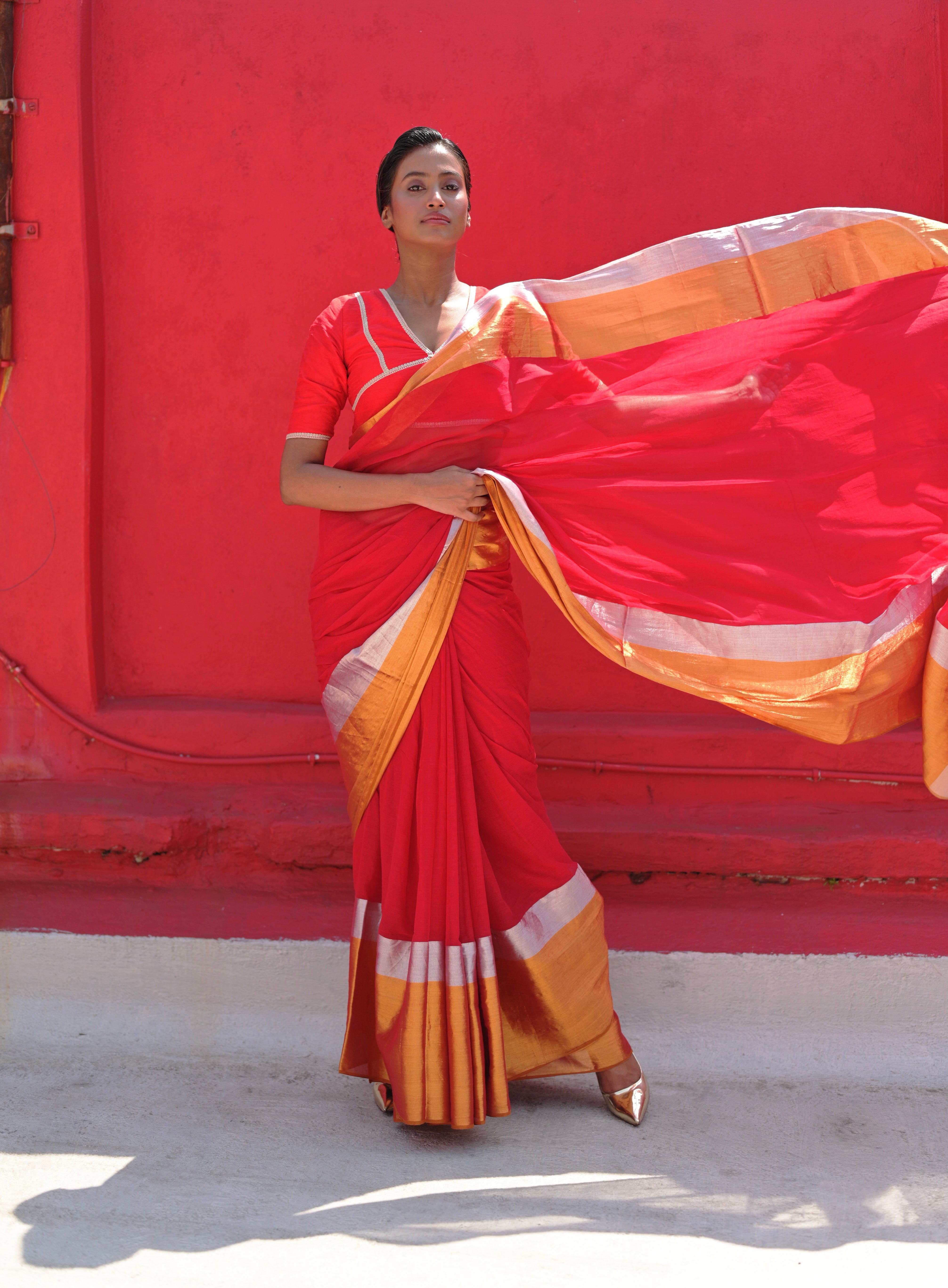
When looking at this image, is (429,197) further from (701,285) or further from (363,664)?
(363,664)

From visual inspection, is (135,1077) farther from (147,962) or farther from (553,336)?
(553,336)

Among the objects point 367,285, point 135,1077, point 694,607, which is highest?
point 367,285

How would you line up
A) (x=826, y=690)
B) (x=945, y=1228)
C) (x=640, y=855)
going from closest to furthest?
1. (x=945, y=1228)
2. (x=826, y=690)
3. (x=640, y=855)

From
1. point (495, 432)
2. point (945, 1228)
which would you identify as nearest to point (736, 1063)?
point (945, 1228)

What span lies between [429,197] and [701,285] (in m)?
0.59

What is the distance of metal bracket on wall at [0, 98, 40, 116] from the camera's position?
2.96 meters

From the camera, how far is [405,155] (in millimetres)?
2355

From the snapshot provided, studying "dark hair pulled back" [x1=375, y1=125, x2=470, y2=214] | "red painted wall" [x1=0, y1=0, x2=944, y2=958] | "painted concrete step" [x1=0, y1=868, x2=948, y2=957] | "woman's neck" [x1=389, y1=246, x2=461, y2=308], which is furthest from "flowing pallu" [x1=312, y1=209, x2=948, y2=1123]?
"red painted wall" [x1=0, y1=0, x2=944, y2=958]

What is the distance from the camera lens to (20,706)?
10.2 feet

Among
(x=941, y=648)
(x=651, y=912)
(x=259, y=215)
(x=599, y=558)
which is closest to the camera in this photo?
(x=941, y=648)

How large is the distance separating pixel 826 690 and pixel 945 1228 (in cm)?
96

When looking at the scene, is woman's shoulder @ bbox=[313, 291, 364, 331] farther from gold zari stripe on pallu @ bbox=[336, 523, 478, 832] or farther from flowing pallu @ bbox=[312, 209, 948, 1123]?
gold zari stripe on pallu @ bbox=[336, 523, 478, 832]

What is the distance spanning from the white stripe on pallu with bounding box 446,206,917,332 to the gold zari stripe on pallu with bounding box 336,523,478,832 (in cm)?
47

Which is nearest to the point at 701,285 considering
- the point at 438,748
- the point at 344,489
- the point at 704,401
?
the point at 704,401
